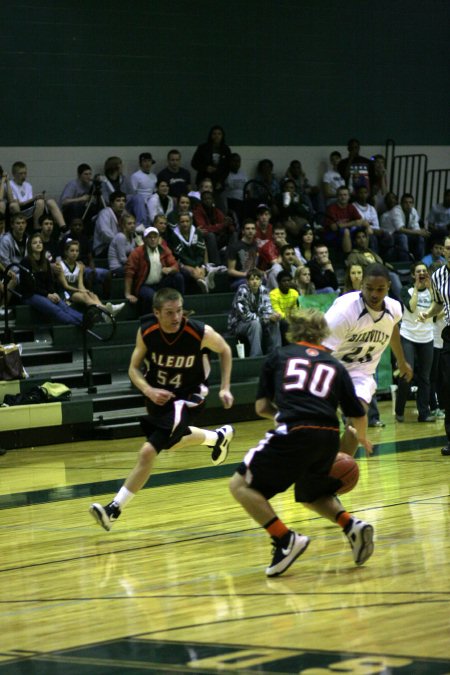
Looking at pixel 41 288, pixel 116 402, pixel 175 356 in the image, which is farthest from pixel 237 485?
pixel 41 288

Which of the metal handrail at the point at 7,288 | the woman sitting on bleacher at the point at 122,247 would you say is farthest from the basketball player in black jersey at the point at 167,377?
the woman sitting on bleacher at the point at 122,247

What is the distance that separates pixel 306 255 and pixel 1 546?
10270 mm

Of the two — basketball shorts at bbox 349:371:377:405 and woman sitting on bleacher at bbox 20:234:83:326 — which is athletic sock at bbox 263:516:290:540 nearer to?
basketball shorts at bbox 349:371:377:405

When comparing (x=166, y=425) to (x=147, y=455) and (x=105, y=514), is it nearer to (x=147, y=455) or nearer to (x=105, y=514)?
(x=147, y=455)

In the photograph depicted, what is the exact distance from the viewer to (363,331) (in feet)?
26.2

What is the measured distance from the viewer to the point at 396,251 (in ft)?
63.6

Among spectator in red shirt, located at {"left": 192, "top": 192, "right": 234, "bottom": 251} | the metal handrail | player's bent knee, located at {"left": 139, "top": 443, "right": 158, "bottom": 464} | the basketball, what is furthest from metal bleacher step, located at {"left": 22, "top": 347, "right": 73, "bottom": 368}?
the basketball

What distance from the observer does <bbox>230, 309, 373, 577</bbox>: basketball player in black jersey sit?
20.5 feet

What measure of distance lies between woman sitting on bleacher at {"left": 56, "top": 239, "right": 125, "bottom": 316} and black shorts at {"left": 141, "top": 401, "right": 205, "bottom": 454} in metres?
6.74

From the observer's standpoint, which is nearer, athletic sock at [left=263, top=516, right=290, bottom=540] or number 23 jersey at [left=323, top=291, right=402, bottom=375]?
athletic sock at [left=263, top=516, right=290, bottom=540]

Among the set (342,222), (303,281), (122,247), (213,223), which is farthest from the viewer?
(342,222)
